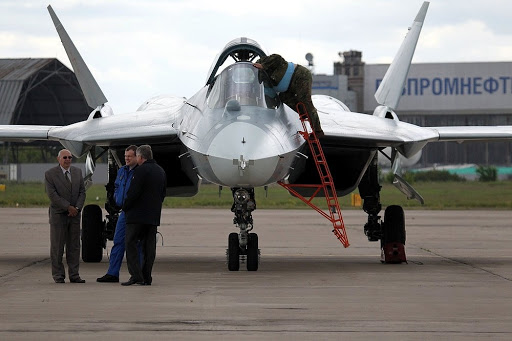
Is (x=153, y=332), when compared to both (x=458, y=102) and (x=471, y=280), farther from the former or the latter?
(x=458, y=102)

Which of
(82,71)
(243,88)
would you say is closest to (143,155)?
(243,88)

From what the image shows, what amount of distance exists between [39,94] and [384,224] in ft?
157

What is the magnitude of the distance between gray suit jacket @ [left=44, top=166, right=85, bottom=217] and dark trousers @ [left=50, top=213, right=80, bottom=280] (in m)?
0.14

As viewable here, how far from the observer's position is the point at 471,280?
43.9 ft

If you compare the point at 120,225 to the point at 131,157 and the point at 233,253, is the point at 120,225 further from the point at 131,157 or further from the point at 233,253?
the point at 233,253

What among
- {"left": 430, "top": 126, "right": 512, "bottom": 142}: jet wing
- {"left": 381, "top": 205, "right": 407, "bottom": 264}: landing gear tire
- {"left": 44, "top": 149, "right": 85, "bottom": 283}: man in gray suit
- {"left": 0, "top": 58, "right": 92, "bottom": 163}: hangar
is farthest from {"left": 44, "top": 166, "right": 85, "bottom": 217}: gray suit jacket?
{"left": 0, "top": 58, "right": 92, "bottom": 163}: hangar

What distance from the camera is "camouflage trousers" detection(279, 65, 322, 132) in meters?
14.8

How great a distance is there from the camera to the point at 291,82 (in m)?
14.8

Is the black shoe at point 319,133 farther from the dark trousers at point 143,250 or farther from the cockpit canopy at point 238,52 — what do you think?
the dark trousers at point 143,250

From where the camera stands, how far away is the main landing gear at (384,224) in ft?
53.7

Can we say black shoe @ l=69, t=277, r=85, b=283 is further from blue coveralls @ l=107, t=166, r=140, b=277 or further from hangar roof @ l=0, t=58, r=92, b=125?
hangar roof @ l=0, t=58, r=92, b=125

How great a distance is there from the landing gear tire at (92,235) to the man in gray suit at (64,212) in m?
3.37

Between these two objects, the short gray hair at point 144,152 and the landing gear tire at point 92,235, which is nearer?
the short gray hair at point 144,152

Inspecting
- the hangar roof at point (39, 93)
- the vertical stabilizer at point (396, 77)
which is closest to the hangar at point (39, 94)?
the hangar roof at point (39, 93)
